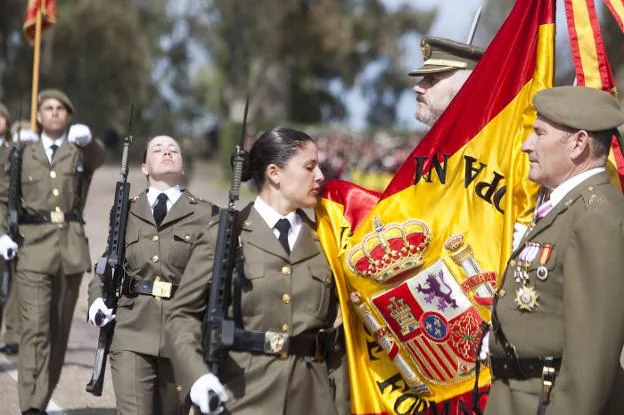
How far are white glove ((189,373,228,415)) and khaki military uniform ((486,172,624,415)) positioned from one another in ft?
3.37

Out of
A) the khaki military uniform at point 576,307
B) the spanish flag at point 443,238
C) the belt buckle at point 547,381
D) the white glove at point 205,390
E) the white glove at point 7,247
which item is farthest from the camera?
the white glove at point 7,247

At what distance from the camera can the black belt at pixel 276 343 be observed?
4348 mm

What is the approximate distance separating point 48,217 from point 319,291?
161 inches

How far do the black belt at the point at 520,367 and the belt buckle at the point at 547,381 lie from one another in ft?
0.07

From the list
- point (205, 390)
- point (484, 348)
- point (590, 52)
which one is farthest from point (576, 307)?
point (590, 52)

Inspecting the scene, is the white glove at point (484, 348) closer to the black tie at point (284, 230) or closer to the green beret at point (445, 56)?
the black tie at point (284, 230)

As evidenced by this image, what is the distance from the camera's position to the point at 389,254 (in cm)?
486

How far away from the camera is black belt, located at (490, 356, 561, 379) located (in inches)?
151

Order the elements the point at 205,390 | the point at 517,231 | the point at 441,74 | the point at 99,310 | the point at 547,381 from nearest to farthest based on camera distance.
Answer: the point at 547,381, the point at 205,390, the point at 517,231, the point at 441,74, the point at 99,310

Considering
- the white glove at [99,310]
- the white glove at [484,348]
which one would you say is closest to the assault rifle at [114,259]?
the white glove at [99,310]

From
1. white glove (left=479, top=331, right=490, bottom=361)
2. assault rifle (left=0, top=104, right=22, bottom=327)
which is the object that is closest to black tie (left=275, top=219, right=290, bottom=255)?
white glove (left=479, top=331, right=490, bottom=361)

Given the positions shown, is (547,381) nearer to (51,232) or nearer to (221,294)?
(221,294)

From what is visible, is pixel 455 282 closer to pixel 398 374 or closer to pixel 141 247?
pixel 398 374

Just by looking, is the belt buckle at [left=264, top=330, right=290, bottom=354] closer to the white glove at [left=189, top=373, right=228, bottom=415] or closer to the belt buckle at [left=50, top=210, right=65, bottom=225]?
the white glove at [left=189, top=373, right=228, bottom=415]
